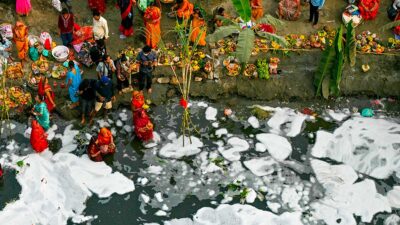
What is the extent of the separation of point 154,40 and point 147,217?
163 inches

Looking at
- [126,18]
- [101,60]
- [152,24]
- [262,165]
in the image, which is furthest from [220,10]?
[262,165]

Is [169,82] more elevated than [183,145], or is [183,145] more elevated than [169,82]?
[169,82]

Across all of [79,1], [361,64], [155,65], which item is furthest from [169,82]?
[361,64]

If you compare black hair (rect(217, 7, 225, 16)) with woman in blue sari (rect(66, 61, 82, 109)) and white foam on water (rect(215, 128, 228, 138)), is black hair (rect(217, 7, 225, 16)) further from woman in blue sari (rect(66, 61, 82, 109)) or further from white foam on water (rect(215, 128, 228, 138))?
woman in blue sari (rect(66, 61, 82, 109))

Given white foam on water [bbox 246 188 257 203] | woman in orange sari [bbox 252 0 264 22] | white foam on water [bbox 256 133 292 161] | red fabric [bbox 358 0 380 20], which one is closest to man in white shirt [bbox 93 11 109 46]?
woman in orange sari [bbox 252 0 264 22]

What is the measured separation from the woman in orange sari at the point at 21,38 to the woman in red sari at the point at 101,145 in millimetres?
2868

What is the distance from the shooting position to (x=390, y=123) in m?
12.3

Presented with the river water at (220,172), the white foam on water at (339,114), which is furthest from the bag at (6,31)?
the white foam on water at (339,114)

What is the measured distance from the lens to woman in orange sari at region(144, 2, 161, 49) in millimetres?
12570

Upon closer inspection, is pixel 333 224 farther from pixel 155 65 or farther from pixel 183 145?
pixel 155 65

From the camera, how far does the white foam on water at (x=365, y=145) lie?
11.5m

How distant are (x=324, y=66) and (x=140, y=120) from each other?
13.1ft

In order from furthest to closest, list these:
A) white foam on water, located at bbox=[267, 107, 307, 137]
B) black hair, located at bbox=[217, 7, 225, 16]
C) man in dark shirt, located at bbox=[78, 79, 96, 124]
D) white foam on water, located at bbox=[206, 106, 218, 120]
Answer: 1. black hair, located at bbox=[217, 7, 225, 16]
2. white foam on water, located at bbox=[206, 106, 218, 120]
3. white foam on water, located at bbox=[267, 107, 307, 137]
4. man in dark shirt, located at bbox=[78, 79, 96, 124]

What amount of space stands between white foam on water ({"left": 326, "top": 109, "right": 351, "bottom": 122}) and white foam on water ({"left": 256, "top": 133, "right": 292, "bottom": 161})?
129 centimetres
